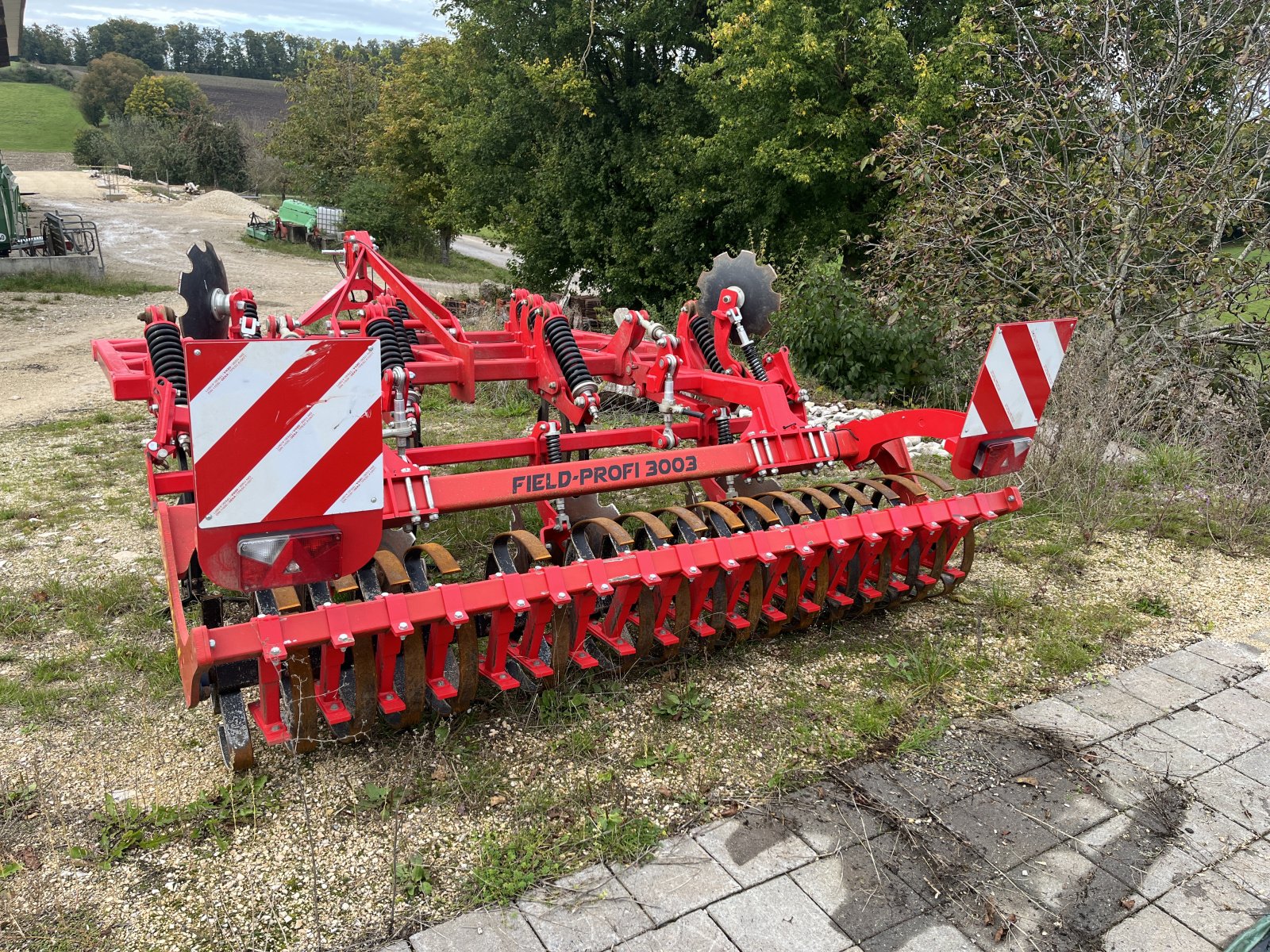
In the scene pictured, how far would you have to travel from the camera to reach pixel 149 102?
5044cm

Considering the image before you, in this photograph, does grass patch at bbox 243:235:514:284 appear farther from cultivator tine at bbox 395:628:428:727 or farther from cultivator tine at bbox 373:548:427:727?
cultivator tine at bbox 395:628:428:727

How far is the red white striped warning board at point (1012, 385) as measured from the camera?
3.52 meters

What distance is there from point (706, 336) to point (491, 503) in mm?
1901

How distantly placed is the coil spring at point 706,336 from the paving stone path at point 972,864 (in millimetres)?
2323

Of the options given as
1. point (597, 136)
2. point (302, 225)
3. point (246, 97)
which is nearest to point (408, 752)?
point (597, 136)

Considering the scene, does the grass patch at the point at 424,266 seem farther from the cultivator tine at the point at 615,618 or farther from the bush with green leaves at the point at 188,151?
the cultivator tine at the point at 615,618

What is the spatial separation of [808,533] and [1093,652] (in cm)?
147

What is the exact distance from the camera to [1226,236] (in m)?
7.52

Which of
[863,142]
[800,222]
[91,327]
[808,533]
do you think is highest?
[863,142]

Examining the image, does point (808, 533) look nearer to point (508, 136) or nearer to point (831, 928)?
point (831, 928)

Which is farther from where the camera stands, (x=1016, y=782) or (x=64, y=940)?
(x=1016, y=782)

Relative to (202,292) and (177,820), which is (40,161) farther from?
(177,820)

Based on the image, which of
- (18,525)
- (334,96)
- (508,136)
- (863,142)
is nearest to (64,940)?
(18,525)

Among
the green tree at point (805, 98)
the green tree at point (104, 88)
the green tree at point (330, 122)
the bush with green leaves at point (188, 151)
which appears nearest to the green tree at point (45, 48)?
the green tree at point (104, 88)
